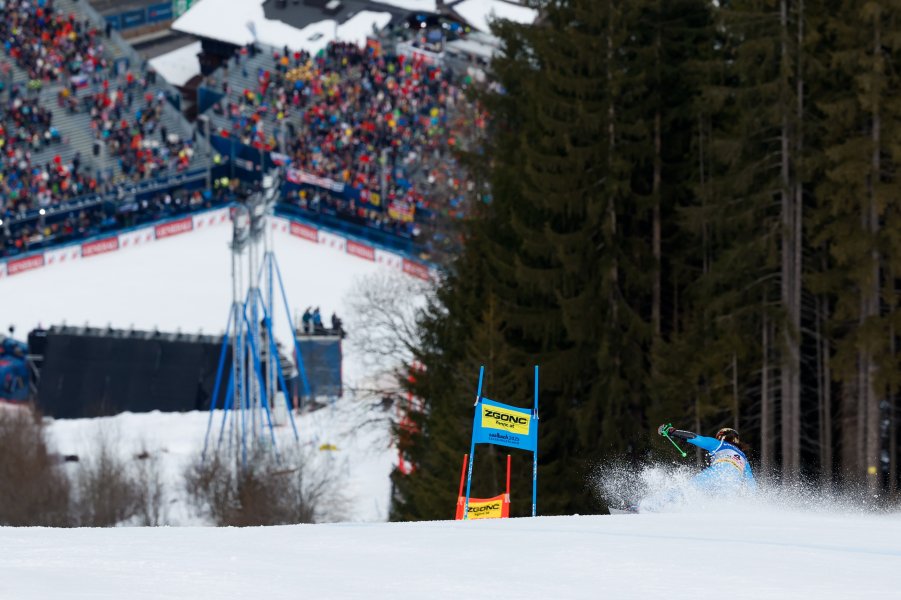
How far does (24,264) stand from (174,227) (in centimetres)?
574

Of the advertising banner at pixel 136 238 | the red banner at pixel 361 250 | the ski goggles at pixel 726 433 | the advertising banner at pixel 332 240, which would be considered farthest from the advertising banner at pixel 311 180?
the ski goggles at pixel 726 433

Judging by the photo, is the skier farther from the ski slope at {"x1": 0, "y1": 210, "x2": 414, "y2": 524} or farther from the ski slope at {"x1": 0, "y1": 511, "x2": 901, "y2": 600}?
the ski slope at {"x1": 0, "y1": 210, "x2": 414, "y2": 524}

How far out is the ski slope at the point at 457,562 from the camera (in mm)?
8773

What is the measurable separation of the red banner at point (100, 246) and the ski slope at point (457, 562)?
4316cm

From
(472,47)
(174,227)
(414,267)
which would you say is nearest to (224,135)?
(174,227)

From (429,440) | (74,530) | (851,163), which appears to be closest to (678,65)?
(851,163)

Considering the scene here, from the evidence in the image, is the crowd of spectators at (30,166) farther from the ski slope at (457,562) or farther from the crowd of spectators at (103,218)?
the ski slope at (457,562)

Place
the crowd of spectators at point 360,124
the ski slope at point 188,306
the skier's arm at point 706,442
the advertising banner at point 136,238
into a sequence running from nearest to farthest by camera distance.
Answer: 1. the skier's arm at point 706,442
2. the ski slope at point 188,306
3. the advertising banner at point 136,238
4. the crowd of spectators at point 360,124

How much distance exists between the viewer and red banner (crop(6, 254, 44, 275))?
52.3 metres

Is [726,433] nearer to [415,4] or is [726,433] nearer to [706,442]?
[706,442]

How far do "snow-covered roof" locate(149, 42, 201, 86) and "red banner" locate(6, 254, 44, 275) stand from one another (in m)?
26.1

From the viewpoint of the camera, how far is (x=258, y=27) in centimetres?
7550

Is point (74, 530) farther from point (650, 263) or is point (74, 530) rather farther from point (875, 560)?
Answer: point (650, 263)

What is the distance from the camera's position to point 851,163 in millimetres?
22984
